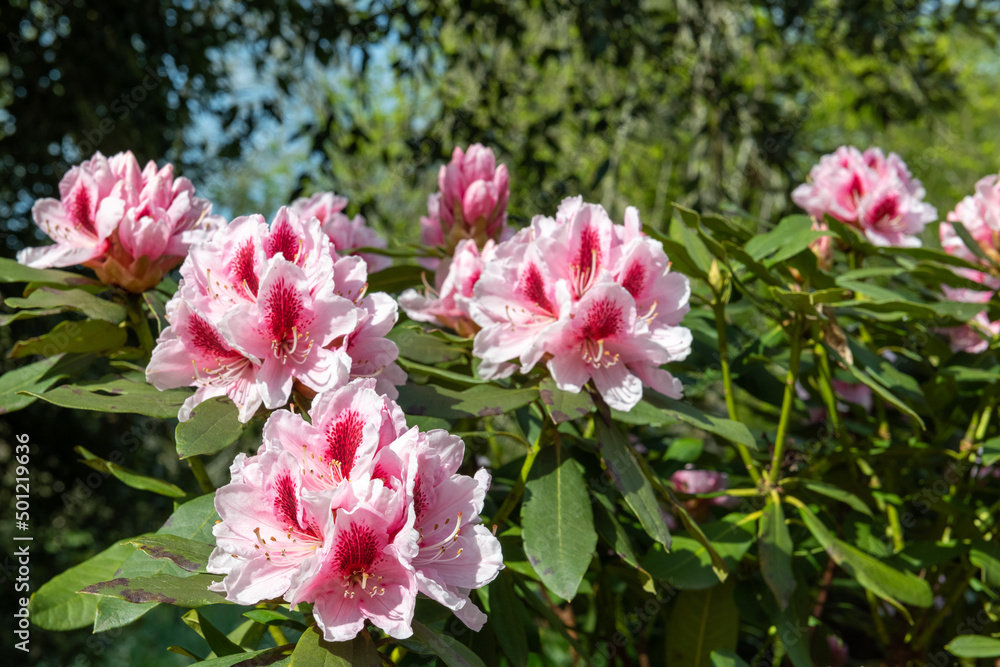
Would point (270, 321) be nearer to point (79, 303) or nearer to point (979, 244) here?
point (79, 303)

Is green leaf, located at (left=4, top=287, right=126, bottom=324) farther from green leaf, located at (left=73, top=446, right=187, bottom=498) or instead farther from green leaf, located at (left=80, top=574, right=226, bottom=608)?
green leaf, located at (left=80, top=574, right=226, bottom=608)

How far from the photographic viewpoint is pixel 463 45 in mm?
4195

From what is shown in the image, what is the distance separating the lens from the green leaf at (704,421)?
1008 mm

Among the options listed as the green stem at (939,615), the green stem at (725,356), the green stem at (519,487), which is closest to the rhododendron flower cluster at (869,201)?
the green stem at (725,356)

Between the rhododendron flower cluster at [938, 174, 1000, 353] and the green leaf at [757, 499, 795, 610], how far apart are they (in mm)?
551

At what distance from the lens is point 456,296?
1131mm

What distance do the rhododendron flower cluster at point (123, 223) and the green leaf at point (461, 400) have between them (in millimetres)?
391

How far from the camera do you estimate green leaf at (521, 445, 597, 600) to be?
0.90m

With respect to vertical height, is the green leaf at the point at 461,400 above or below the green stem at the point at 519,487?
above

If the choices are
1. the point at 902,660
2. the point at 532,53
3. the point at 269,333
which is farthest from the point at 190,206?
the point at 532,53

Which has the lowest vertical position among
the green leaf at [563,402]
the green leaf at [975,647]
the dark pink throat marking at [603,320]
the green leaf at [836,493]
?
the green leaf at [975,647]

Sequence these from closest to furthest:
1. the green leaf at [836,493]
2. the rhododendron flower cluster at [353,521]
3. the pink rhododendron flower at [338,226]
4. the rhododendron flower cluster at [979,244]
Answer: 1. the rhododendron flower cluster at [353,521]
2. the green leaf at [836,493]
3. the pink rhododendron flower at [338,226]
4. the rhododendron flower cluster at [979,244]

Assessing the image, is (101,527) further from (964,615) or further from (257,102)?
(964,615)

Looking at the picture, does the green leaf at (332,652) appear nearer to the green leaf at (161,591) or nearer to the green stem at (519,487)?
the green leaf at (161,591)
